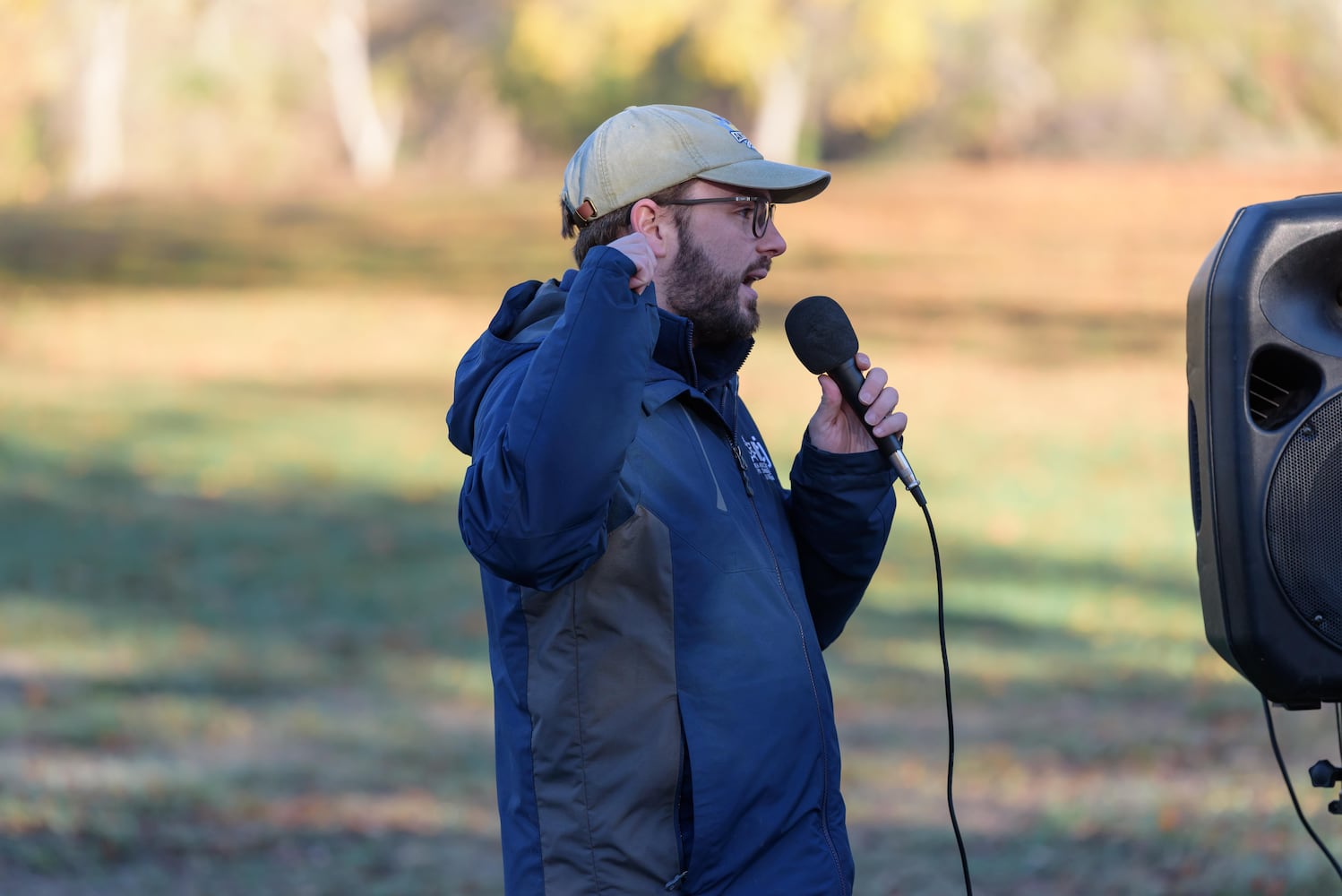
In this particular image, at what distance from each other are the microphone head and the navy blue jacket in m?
0.29

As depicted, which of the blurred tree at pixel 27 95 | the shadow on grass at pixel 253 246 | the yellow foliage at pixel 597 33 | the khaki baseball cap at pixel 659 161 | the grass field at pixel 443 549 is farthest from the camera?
the blurred tree at pixel 27 95

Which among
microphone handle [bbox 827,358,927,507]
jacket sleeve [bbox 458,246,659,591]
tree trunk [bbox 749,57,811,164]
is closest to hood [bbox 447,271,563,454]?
jacket sleeve [bbox 458,246,659,591]

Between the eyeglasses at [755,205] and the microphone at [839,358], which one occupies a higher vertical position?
the eyeglasses at [755,205]

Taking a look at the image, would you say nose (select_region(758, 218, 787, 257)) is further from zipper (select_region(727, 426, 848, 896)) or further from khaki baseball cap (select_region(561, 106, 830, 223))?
zipper (select_region(727, 426, 848, 896))

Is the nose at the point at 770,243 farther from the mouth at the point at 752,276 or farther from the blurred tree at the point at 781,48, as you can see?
the blurred tree at the point at 781,48

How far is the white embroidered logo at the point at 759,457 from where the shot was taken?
273 centimetres

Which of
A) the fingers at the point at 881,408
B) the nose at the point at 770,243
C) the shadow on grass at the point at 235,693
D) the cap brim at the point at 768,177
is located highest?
the cap brim at the point at 768,177

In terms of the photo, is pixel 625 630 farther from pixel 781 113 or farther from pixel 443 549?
pixel 781 113

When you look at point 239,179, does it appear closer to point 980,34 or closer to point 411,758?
point 980,34

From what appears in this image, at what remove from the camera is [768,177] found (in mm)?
2615

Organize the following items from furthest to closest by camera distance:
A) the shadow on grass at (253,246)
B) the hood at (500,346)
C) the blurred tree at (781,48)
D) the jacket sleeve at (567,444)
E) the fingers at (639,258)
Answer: the blurred tree at (781,48) < the shadow on grass at (253,246) < the hood at (500,346) < the fingers at (639,258) < the jacket sleeve at (567,444)

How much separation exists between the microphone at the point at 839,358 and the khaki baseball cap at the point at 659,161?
0.26 metres

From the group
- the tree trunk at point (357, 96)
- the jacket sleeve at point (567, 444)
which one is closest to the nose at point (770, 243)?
the jacket sleeve at point (567, 444)

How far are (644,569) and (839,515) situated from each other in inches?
23.5
